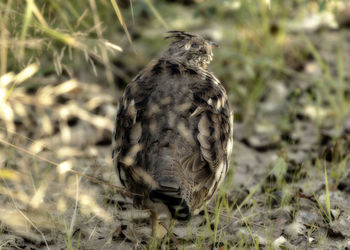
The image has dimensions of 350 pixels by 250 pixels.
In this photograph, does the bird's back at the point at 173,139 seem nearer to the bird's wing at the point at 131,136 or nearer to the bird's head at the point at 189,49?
the bird's wing at the point at 131,136

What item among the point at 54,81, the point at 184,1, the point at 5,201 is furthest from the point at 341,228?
the point at 184,1

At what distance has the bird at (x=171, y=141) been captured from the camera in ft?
9.57

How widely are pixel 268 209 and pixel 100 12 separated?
3.14 m

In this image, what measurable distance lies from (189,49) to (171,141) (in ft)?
4.44

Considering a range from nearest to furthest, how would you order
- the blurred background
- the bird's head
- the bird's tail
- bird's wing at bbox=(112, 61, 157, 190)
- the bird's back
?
the bird's tail → the bird's back → bird's wing at bbox=(112, 61, 157, 190) → the blurred background → the bird's head

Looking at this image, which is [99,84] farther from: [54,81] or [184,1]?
[184,1]

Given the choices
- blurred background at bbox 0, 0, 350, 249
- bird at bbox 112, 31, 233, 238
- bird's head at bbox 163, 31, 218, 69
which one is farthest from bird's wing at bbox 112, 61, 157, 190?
bird's head at bbox 163, 31, 218, 69

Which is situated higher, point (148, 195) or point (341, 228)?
point (148, 195)

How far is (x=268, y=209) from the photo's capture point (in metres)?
3.85

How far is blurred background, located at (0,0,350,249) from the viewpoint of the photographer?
330 centimetres

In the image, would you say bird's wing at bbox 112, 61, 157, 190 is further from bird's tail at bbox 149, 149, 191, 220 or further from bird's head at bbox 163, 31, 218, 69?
bird's head at bbox 163, 31, 218, 69

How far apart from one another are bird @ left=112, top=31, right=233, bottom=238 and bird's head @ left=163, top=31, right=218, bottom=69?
57 centimetres

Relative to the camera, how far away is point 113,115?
5.62m

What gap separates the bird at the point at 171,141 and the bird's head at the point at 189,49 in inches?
22.4
